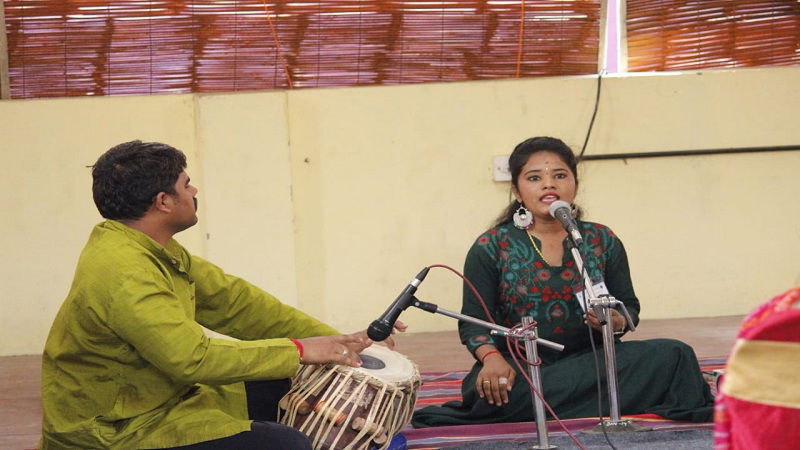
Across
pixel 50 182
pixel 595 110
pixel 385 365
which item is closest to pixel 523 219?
pixel 385 365

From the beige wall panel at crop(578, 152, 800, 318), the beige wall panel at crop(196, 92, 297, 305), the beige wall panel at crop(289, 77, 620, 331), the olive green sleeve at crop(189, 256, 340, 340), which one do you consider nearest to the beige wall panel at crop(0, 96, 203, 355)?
the beige wall panel at crop(196, 92, 297, 305)

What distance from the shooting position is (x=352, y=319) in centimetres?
588

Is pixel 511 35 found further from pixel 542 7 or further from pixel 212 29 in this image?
pixel 212 29

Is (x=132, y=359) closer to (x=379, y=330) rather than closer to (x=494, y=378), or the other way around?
(x=379, y=330)

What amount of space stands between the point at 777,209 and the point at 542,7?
183 cm

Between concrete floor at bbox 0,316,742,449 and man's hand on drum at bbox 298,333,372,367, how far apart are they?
1.46 m

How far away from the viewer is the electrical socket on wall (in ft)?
19.2

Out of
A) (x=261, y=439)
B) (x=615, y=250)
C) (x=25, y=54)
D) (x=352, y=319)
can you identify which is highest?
(x=25, y=54)

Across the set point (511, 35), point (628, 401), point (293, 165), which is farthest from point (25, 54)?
point (628, 401)

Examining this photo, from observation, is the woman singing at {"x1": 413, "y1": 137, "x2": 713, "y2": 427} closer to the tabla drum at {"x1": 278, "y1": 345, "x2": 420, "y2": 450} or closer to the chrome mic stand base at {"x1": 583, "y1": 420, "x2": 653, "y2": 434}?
the chrome mic stand base at {"x1": 583, "y1": 420, "x2": 653, "y2": 434}

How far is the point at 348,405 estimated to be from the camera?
2588 mm

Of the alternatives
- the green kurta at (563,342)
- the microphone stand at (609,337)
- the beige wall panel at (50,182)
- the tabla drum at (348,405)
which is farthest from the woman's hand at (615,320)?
the beige wall panel at (50,182)

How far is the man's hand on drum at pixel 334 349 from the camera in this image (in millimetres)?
2600

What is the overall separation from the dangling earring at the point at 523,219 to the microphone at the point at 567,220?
60cm
